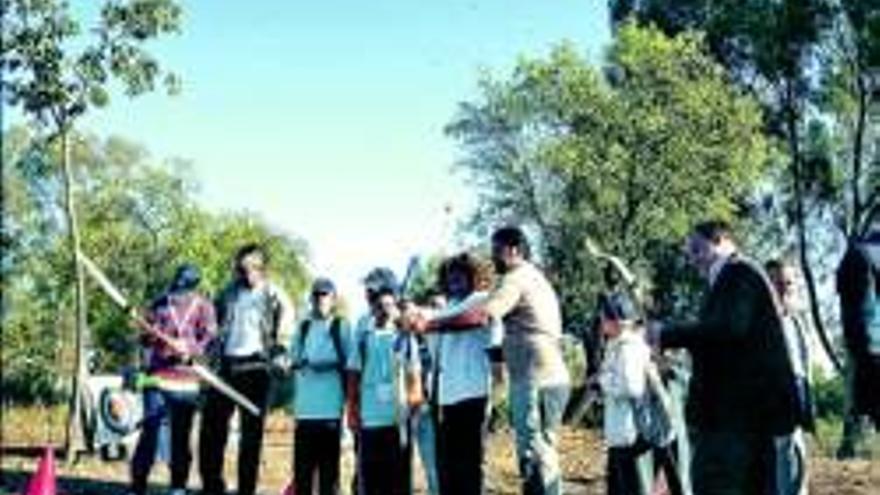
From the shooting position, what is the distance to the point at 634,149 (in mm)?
54156

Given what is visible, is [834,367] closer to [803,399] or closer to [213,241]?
[803,399]

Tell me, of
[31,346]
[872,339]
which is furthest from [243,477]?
[31,346]

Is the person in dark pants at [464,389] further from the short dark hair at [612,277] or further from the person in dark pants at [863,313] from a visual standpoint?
the person in dark pants at [863,313]

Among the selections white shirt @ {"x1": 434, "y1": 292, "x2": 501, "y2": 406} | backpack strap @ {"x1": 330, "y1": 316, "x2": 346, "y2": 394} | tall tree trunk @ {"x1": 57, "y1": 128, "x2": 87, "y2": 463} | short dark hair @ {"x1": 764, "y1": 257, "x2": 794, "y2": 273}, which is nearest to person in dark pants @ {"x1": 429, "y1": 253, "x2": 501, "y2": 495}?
white shirt @ {"x1": 434, "y1": 292, "x2": 501, "y2": 406}

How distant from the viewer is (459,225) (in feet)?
196

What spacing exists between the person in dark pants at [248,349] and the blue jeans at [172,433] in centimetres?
17

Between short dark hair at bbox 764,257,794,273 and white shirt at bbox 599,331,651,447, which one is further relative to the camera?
white shirt at bbox 599,331,651,447

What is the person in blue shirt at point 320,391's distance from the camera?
46.8ft

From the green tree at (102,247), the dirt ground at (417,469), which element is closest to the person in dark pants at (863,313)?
the dirt ground at (417,469)

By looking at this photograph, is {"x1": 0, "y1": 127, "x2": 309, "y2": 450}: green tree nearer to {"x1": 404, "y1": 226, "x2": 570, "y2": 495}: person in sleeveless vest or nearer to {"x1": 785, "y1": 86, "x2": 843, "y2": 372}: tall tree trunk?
{"x1": 785, "y1": 86, "x2": 843, "y2": 372}: tall tree trunk

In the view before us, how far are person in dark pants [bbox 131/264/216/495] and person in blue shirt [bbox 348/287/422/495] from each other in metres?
1.70

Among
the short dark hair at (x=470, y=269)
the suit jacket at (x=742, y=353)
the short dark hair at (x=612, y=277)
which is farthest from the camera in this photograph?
the short dark hair at (x=470, y=269)

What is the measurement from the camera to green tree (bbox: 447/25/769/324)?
52938 mm

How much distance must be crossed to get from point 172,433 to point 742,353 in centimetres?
656
